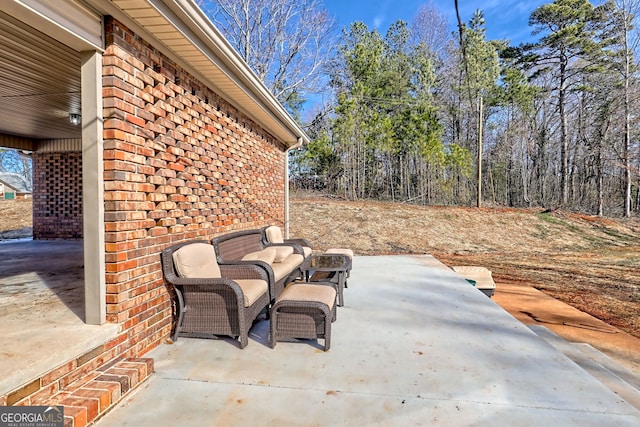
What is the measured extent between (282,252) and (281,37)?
13.2 m

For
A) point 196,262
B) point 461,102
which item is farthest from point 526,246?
point 196,262

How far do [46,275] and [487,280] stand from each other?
6.52 m

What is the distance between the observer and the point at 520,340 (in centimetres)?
288

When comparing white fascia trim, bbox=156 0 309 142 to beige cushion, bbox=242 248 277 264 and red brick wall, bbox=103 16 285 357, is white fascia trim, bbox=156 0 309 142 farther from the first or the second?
beige cushion, bbox=242 248 277 264

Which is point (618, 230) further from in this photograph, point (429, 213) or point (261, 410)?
point (261, 410)

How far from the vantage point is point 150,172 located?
2.63m

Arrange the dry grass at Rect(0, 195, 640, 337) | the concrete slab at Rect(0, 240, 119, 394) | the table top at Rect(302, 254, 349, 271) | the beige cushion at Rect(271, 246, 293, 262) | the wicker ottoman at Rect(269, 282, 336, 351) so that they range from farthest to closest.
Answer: the dry grass at Rect(0, 195, 640, 337) → the beige cushion at Rect(271, 246, 293, 262) → the table top at Rect(302, 254, 349, 271) → the wicker ottoman at Rect(269, 282, 336, 351) → the concrete slab at Rect(0, 240, 119, 394)

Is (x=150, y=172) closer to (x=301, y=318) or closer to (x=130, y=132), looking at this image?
(x=130, y=132)

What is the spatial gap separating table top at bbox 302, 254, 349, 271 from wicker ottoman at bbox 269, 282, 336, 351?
1.29 m

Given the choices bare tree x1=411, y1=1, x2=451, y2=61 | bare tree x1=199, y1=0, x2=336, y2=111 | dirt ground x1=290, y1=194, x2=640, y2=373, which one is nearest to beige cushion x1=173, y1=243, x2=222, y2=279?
dirt ground x1=290, y1=194, x2=640, y2=373

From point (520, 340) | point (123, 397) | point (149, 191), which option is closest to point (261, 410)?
point (123, 397)

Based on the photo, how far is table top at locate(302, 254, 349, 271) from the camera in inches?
165

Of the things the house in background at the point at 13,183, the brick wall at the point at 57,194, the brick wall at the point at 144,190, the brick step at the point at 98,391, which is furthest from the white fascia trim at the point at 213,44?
the house in background at the point at 13,183

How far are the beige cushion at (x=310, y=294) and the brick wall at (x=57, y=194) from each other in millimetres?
6971
